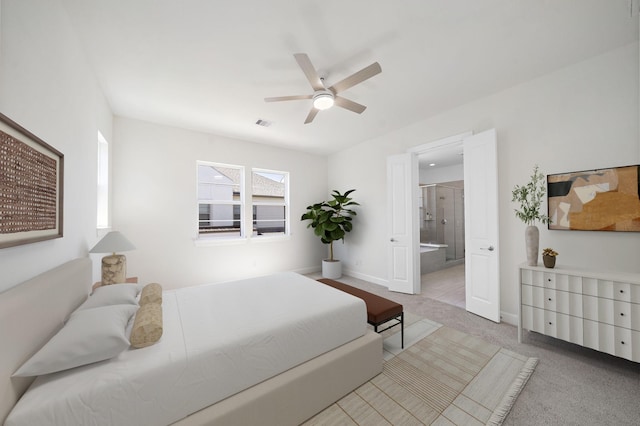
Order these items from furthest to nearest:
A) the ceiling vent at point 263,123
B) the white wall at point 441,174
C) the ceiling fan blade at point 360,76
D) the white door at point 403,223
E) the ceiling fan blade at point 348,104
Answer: the white wall at point 441,174 → the white door at point 403,223 → the ceiling vent at point 263,123 → the ceiling fan blade at point 348,104 → the ceiling fan blade at point 360,76

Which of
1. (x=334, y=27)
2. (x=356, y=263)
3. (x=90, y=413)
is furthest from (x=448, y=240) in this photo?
(x=90, y=413)

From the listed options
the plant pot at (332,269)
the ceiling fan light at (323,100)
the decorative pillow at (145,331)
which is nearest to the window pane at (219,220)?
the plant pot at (332,269)

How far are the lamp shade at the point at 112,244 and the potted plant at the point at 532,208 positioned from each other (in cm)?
411

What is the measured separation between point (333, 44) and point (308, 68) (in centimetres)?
39

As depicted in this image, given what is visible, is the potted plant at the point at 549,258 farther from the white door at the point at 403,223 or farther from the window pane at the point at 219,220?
the window pane at the point at 219,220

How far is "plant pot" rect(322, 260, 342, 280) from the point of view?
482cm

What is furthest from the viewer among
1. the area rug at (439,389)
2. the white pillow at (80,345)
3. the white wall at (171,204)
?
the white wall at (171,204)

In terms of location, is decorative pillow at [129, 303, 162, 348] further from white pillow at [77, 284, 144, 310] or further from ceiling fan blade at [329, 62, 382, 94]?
ceiling fan blade at [329, 62, 382, 94]

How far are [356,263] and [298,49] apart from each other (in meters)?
3.98

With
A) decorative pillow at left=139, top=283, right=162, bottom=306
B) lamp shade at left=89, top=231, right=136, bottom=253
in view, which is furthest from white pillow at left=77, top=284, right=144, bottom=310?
lamp shade at left=89, top=231, right=136, bottom=253

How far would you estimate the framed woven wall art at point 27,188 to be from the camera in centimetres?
103

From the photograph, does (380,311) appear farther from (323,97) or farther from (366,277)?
(366,277)

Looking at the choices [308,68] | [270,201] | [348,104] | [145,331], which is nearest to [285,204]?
[270,201]

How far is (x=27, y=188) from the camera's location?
47.3 inches
